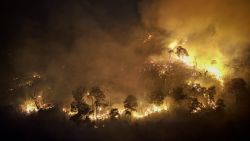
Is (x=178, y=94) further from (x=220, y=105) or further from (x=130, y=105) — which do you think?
(x=130, y=105)

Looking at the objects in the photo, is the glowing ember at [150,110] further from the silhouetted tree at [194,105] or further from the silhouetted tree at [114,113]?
the silhouetted tree at [194,105]

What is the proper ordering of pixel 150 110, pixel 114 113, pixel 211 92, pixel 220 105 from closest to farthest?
1. pixel 114 113
2. pixel 220 105
3. pixel 211 92
4. pixel 150 110

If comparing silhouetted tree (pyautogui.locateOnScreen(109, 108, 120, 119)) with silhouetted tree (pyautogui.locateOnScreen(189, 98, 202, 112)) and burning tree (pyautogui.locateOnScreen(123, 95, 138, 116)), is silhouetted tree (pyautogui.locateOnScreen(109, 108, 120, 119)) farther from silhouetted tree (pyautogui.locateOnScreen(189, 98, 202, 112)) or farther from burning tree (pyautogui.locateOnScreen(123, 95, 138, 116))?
silhouetted tree (pyautogui.locateOnScreen(189, 98, 202, 112))

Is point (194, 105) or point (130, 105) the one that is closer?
point (130, 105)

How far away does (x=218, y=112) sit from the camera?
350ft

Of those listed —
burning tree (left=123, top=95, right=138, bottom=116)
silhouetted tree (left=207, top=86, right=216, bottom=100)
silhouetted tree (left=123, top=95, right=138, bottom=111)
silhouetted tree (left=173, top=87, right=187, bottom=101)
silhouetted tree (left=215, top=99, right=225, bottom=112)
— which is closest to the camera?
silhouetted tree (left=215, top=99, right=225, bottom=112)

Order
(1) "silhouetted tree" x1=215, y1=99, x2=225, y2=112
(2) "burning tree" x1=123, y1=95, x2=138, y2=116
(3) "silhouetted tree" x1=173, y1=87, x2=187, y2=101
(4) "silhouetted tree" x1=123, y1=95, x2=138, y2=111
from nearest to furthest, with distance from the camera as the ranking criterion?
1. (1) "silhouetted tree" x1=215, y1=99, x2=225, y2=112
2. (2) "burning tree" x1=123, y1=95, x2=138, y2=116
3. (4) "silhouetted tree" x1=123, y1=95, x2=138, y2=111
4. (3) "silhouetted tree" x1=173, y1=87, x2=187, y2=101

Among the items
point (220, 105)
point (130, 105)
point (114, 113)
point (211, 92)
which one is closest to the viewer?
point (130, 105)

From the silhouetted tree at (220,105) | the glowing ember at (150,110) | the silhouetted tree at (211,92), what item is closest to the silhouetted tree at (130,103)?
the glowing ember at (150,110)

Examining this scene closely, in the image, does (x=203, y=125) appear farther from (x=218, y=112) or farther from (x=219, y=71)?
(x=219, y=71)

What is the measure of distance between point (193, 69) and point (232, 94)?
12774 mm

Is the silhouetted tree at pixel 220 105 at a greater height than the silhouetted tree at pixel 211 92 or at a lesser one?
lesser

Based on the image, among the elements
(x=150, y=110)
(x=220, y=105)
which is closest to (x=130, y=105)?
(x=150, y=110)

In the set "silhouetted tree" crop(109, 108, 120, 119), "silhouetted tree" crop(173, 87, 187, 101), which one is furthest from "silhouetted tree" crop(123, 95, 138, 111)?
"silhouetted tree" crop(173, 87, 187, 101)
